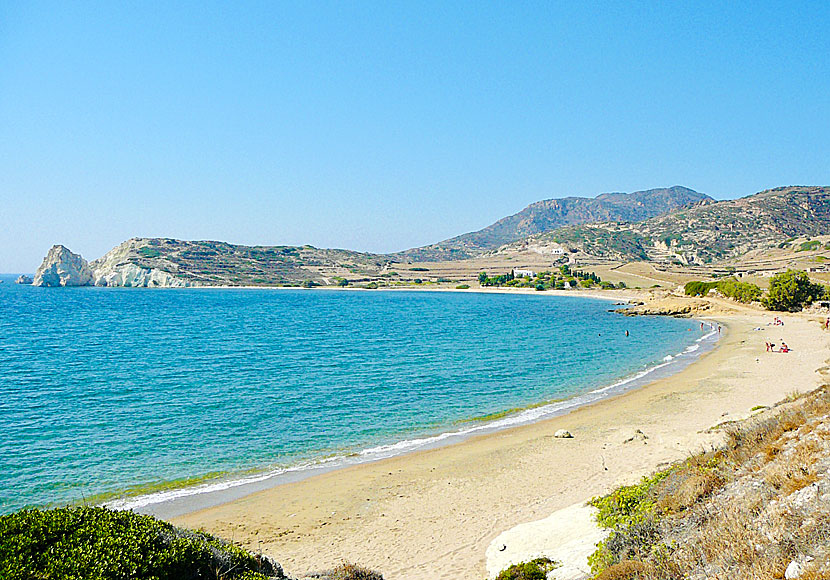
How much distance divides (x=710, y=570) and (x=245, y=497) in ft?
40.5

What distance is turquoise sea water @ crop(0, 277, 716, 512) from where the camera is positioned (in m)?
18.0

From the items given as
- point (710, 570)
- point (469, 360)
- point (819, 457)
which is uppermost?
point (819, 457)

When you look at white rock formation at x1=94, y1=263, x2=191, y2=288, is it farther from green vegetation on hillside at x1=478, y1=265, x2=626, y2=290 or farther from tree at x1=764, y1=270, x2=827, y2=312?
tree at x1=764, y1=270, x2=827, y2=312

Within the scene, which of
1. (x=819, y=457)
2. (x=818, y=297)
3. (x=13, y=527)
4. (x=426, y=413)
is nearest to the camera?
(x=13, y=527)

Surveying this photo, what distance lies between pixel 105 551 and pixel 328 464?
501 inches

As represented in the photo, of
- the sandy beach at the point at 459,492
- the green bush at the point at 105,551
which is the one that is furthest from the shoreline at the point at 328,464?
the green bush at the point at 105,551

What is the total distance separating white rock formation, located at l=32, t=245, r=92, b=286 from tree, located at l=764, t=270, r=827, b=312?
202945 millimetres

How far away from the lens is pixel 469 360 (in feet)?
128

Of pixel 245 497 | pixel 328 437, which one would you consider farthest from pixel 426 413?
pixel 245 497

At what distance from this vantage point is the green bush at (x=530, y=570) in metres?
8.60

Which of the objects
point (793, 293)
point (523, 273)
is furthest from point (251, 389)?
point (523, 273)

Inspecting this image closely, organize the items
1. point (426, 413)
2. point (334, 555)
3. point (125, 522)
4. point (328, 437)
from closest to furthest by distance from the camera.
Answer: point (125, 522), point (334, 555), point (328, 437), point (426, 413)

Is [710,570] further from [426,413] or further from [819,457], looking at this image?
[426,413]

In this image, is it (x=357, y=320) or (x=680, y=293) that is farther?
(x=680, y=293)
